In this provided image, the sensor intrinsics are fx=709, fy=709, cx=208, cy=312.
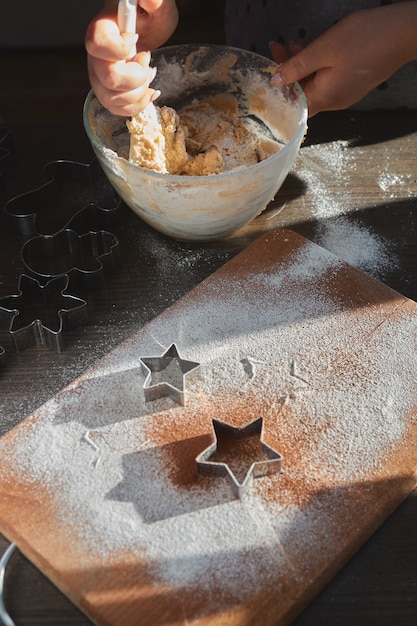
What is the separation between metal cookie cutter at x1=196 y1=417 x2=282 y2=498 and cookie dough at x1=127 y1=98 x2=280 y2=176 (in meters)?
0.35

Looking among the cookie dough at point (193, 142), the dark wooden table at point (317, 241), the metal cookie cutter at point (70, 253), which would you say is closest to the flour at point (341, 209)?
the dark wooden table at point (317, 241)

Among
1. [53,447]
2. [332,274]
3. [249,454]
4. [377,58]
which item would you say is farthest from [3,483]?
[377,58]

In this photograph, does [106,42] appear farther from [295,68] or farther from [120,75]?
[295,68]

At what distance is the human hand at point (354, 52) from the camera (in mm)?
972

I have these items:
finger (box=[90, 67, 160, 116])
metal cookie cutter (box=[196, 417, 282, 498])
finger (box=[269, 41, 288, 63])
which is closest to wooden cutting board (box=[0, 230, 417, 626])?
metal cookie cutter (box=[196, 417, 282, 498])

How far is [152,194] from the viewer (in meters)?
0.88

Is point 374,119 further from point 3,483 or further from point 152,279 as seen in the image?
point 3,483

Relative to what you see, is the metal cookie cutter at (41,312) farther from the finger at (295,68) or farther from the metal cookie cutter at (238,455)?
the finger at (295,68)

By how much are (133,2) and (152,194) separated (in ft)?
0.73

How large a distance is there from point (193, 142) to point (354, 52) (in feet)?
0.85

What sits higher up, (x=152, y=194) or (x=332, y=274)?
(x=152, y=194)

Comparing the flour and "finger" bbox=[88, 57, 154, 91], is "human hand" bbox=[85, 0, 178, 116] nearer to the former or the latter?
"finger" bbox=[88, 57, 154, 91]

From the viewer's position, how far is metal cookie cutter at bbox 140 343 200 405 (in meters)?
0.77

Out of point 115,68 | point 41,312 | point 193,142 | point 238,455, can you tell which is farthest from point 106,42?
point 238,455
